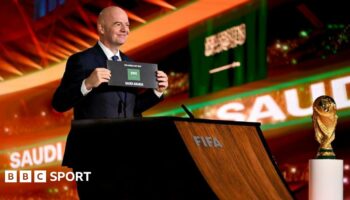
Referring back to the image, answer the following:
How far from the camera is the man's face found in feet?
11.6

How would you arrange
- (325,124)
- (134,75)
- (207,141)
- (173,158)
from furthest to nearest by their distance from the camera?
(325,124) < (134,75) < (207,141) < (173,158)

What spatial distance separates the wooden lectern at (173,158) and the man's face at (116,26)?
0.49m

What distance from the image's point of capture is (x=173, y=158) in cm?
307

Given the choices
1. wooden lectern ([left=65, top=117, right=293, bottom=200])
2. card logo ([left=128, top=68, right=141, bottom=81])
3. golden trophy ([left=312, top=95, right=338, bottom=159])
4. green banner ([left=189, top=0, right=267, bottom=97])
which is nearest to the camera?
wooden lectern ([left=65, top=117, right=293, bottom=200])

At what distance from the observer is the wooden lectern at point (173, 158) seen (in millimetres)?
3055

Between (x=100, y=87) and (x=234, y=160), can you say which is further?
(x=100, y=87)

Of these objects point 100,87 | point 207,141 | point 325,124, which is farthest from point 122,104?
point 325,124

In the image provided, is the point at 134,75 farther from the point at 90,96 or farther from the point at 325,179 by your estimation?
the point at 325,179

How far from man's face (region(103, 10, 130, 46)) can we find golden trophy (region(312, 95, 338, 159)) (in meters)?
1.17

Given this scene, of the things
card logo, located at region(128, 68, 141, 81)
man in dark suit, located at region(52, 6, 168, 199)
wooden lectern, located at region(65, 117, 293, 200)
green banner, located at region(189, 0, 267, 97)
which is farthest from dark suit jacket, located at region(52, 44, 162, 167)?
green banner, located at region(189, 0, 267, 97)

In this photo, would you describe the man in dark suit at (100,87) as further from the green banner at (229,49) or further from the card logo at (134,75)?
the green banner at (229,49)

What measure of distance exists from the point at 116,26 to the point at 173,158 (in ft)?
2.48

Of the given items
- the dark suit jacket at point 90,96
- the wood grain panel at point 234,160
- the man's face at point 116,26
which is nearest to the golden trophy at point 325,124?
the wood grain panel at point 234,160

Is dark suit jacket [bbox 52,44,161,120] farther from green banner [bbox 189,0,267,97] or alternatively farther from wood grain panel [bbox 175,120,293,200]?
green banner [bbox 189,0,267,97]
